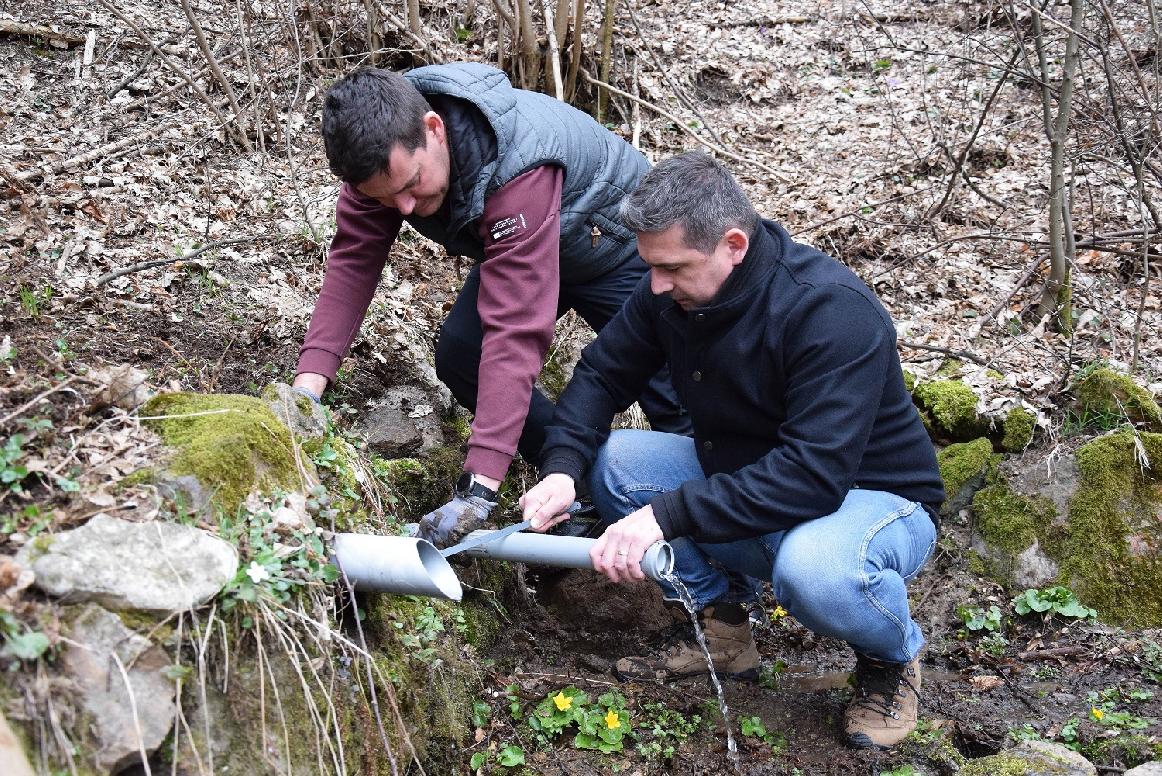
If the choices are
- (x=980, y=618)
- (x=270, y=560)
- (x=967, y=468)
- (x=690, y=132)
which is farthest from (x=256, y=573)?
(x=690, y=132)

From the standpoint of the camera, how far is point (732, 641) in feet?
11.9

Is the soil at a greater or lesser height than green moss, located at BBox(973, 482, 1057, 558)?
lesser

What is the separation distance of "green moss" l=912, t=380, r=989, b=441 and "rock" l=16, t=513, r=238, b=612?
370 centimetres

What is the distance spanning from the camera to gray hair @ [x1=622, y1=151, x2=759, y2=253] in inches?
114

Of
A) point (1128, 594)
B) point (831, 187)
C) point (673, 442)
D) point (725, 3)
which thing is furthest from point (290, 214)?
point (725, 3)

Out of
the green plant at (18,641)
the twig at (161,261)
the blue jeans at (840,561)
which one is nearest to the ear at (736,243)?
the blue jeans at (840,561)

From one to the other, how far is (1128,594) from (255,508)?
12.1ft

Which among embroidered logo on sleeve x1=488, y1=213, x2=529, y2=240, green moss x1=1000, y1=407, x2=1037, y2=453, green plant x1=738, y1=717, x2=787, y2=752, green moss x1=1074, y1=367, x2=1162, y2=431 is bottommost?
green plant x1=738, y1=717, x2=787, y2=752

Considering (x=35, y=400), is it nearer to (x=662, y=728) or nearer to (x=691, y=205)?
(x=691, y=205)

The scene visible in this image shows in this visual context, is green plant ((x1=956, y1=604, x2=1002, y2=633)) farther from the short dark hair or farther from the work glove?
the short dark hair

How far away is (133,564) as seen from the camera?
213cm

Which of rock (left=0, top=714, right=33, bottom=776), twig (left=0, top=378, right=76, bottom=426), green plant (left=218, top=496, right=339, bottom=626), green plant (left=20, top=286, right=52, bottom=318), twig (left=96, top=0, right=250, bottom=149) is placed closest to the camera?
rock (left=0, top=714, right=33, bottom=776)

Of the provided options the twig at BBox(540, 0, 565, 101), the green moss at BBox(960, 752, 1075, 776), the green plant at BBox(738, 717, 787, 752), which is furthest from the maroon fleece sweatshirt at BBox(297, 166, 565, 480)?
the twig at BBox(540, 0, 565, 101)

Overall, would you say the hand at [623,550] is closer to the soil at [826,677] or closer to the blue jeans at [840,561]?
the blue jeans at [840,561]
